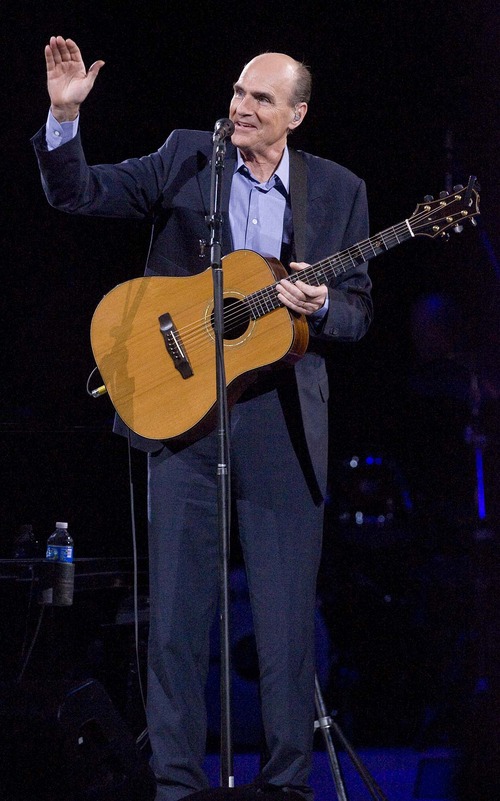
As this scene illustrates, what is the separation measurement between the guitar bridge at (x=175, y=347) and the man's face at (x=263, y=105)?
0.70 m

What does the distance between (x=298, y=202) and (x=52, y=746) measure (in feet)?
6.29

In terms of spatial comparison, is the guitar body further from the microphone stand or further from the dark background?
the dark background

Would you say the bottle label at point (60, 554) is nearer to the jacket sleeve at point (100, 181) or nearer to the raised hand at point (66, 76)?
the jacket sleeve at point (100, 181)

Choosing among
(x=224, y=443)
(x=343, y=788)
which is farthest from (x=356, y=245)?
(x=343, y=788)

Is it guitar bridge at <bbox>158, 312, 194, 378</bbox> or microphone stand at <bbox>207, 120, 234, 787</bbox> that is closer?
microphone stand at <bbox>207, 120, 234, 787</bbox>

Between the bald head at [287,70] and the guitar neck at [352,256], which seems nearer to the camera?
the guitar neck at [352,256]

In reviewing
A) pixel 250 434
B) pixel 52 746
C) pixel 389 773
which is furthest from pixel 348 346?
pixel 52 746

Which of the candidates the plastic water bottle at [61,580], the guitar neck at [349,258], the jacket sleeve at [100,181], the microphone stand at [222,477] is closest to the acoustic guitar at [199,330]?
the guitar neck at [349,258]

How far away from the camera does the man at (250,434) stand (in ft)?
9.36

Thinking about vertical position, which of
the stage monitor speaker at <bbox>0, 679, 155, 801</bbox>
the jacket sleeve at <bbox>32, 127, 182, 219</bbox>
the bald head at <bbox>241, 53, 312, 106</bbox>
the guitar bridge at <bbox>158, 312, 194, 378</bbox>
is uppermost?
the bald head at <bbox>241, 53, 312, 106</bbox>

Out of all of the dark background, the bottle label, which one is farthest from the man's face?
the dark background

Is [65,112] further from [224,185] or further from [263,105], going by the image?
[263,105]

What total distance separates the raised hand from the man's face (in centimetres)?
58

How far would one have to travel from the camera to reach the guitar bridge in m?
2.97
